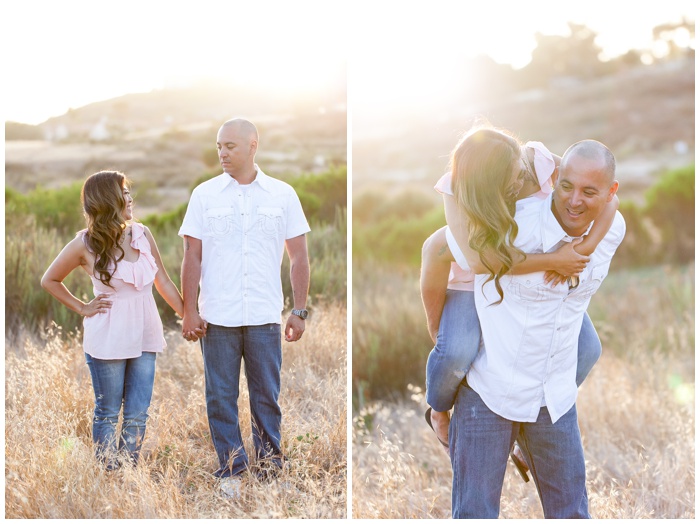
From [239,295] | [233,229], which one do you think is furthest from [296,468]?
[233,229]

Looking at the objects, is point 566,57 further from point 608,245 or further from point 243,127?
point 608,245

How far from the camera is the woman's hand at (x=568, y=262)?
2.01 metres

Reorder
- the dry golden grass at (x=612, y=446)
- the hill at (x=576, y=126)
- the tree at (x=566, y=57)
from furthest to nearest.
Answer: the tree at (x=566, y=57) → the hill at (x=576, y=126) → the dry golden grass at (x=612, y=446)

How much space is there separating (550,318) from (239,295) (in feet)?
4.23

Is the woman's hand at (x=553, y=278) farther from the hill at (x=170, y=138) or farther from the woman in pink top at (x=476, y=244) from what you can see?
the hill at (x=170, y=138)

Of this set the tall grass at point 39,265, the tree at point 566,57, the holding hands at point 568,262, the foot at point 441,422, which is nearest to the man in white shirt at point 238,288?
the tall grass at point 39,265

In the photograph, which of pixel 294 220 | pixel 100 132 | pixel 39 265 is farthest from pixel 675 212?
pixel 39 265

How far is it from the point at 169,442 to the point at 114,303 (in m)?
0.62

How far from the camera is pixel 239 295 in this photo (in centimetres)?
294

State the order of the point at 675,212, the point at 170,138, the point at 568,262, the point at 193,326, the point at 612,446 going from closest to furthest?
the point at 568,262 < the point at 193,326 < the point at 170,138 < the point at 612,446 < the point at 675,212

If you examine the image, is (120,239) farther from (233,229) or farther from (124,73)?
(124,73)

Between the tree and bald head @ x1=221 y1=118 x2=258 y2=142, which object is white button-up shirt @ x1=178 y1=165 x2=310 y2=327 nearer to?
bald head @ x1=221 y1=118 x2=258 y2=142

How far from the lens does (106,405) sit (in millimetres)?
2939

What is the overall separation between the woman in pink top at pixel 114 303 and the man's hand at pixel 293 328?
A: 1.48 feet
